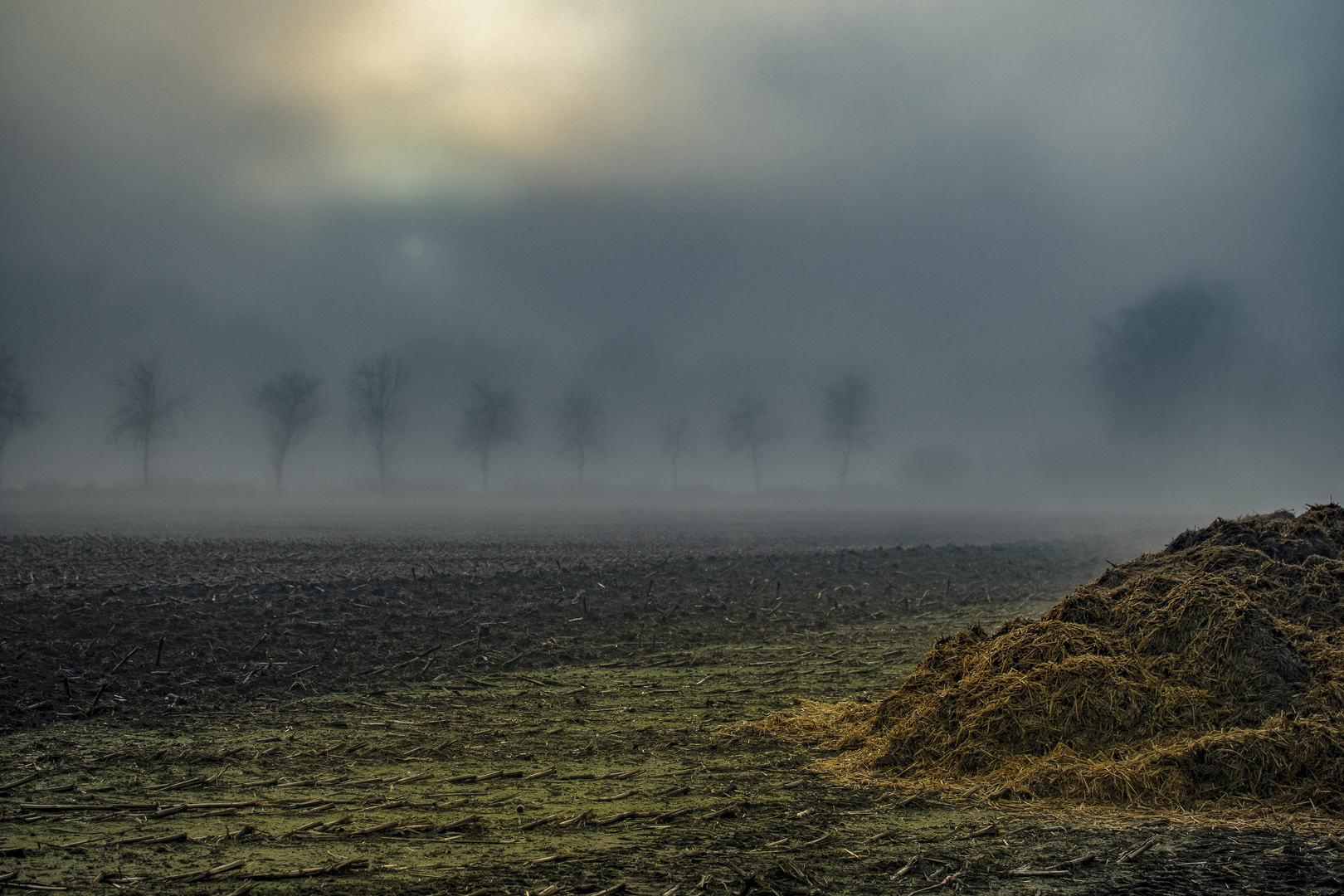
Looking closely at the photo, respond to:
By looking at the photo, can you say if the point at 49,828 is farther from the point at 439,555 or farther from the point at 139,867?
the point at 439,555

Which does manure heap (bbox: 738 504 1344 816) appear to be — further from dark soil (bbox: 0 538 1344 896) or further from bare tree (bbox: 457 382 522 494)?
bare tree (bbox: 457 382 522 494)

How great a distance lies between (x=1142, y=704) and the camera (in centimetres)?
914

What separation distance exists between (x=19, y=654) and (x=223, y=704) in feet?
11.9

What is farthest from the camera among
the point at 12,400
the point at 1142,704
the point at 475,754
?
the point at 12,400

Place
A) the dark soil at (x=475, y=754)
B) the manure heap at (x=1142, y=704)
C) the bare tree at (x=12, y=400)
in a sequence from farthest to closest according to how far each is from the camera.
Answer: the bare tree at (x=12, y=400) < the manure heap at (x=1142, y=704) < the dark soil at (x=475, y=754)

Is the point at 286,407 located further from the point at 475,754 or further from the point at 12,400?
the point at 475,754

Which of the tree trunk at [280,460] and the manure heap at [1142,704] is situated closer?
the manure heap at [1142,704]

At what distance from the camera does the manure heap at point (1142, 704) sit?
26.5ft

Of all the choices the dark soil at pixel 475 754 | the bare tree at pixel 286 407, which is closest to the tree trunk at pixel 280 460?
the bare tree at pixel 286 407

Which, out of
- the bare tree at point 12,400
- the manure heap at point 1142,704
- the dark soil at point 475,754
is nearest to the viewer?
the dark soil at point 475,754

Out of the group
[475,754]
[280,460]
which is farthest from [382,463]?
[475,754]

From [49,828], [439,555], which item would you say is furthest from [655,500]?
[49,828]

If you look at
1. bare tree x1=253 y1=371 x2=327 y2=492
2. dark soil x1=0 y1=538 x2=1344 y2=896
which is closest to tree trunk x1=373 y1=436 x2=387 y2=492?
bare tree x1=253 y1=371 x2=327 y2=492

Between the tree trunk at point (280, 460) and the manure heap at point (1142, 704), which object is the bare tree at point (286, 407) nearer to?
the tree trunk at point (280, 460)
